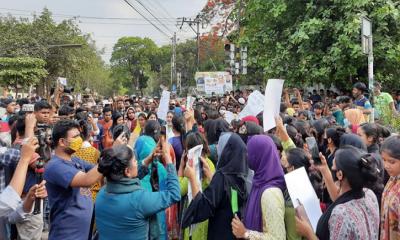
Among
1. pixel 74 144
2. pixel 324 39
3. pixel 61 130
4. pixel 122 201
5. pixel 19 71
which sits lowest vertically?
pixel 122 201

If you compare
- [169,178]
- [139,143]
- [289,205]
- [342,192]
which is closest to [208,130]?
[139,143]

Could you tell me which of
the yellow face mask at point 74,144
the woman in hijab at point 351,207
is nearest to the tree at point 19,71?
the yellow face mask at point 74,144

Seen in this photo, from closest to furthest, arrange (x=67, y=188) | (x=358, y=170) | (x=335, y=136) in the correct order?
1. (x=358, y=170)
2. (x=67, y=188)
3. (x=335, y=136)

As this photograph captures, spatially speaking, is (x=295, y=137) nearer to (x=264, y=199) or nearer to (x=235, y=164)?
(x=235, y=164)

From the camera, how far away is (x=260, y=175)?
3217mm

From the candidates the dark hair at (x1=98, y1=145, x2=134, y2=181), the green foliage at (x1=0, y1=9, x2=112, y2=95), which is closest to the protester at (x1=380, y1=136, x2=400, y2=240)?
the dark hair at (x1=98, y1=145, x2=134, y2=181)

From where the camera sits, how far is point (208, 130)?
19.0ft

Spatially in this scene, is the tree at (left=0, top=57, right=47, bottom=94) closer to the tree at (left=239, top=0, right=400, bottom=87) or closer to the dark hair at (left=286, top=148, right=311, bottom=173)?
the tree at (left=239, top=0, right=400, bottom=87)

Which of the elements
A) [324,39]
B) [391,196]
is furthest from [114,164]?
[324,39]

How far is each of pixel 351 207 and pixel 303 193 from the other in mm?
371

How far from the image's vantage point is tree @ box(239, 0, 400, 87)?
12547 mm

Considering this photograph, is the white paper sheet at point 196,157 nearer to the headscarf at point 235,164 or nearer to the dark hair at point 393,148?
the headscarf at point 235,164

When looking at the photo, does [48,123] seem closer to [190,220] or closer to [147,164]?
[147,164]

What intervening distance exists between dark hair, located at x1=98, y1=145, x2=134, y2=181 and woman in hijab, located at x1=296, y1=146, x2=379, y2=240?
50.9 inches
